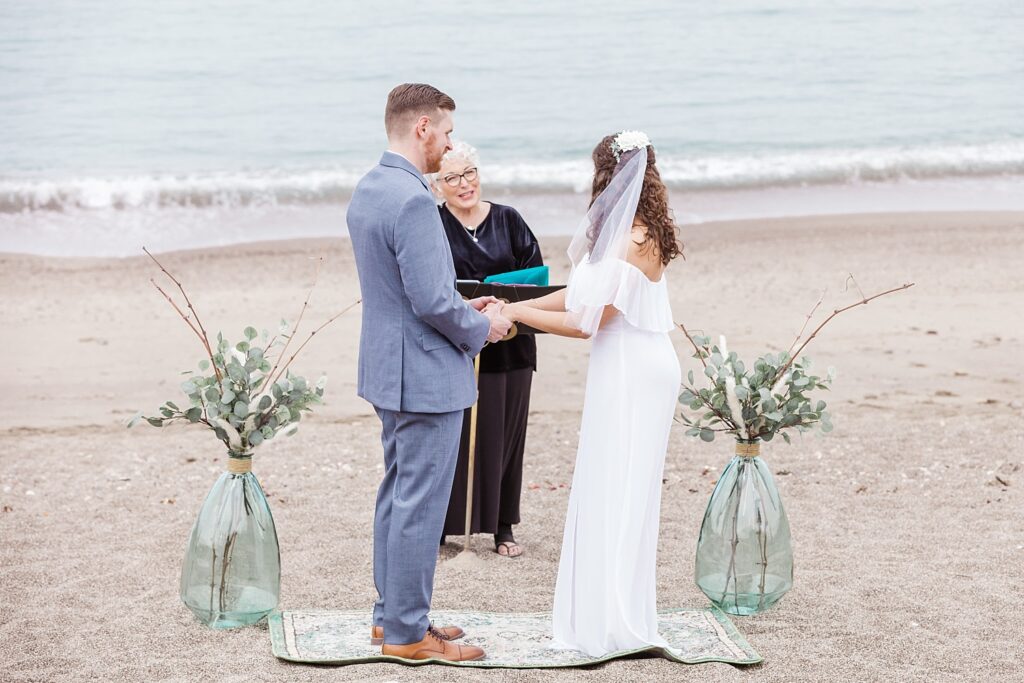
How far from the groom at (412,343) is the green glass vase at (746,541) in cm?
118

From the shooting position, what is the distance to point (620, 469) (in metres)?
4.35

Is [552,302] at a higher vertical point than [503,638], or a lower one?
higher

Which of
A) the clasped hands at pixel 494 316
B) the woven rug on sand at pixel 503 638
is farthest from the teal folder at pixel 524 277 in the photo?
the woven rug on sand at pixel 503 638

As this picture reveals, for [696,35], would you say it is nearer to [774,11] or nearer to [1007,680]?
[774,11]

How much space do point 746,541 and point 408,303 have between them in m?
1.71

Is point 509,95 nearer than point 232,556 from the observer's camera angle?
No

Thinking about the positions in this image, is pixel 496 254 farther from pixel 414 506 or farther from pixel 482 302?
pixel 414 506

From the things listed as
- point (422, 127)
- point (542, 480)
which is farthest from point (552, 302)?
point (542, 480)

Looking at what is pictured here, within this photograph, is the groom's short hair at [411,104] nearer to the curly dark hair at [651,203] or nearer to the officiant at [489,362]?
the curly dark hair at [651,203]

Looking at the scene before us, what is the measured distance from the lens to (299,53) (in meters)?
26.3

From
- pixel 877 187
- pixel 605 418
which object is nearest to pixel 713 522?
pixel 605 418

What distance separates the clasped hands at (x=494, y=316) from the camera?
169 inches

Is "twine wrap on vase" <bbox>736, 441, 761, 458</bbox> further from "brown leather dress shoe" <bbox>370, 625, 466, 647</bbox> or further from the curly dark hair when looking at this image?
"brown leather dress shoe" <bbox>370, 625, 466, 647</bbox>

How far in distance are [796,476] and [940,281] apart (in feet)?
20.9
